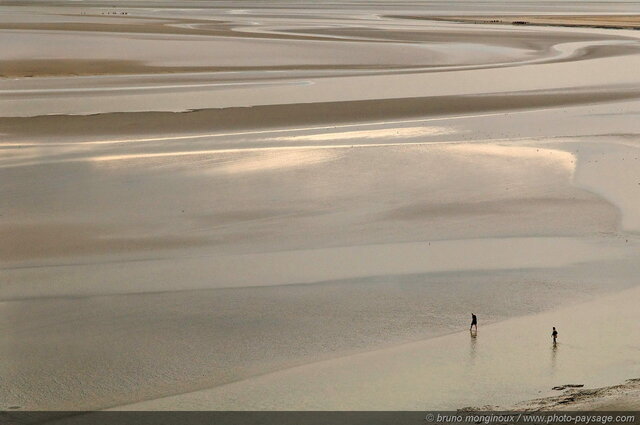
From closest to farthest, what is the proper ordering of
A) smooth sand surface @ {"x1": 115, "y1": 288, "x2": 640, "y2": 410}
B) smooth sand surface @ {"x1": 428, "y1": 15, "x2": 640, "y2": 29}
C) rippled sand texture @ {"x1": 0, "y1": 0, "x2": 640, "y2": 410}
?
smooth sand surface @ {"x1": 115, "y1": 288, "x2": 640, "y2": 410} → rippled sand texture @ {"x1": 0, "y1": 0, "x2": 640, "y2": 410} → smooth sand surface @ {"x1": 428, "y1": 15, "x2": 640, "y2": 29}

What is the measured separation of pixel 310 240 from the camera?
13.1 meters

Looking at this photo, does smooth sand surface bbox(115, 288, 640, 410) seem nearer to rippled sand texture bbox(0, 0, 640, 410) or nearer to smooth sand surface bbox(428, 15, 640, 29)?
rippled sand texture bbox(0, 0, 640, 410)

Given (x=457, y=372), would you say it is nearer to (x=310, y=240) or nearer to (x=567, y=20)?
(x=310, y=240)

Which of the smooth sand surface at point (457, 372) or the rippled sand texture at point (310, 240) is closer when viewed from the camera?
the smooth sand surface at point (457, 372)

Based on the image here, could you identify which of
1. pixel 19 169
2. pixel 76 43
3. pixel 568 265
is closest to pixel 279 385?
pixel 568 265

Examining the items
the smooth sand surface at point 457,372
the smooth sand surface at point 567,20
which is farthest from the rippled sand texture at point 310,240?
the smooth sand surface at point 567,20

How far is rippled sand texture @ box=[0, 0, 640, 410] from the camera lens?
29.3 feet

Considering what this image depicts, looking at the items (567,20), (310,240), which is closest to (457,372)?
(310,240)

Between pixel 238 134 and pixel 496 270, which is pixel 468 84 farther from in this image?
pixel 496 270

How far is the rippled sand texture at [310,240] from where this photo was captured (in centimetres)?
893

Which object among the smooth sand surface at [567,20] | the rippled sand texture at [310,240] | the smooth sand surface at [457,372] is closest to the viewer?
the smooth sand surface at [457,372]

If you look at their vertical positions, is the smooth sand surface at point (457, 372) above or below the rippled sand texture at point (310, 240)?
above

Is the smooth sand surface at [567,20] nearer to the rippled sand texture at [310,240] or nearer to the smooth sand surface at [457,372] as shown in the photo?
the rippled sand texture at [310,240]

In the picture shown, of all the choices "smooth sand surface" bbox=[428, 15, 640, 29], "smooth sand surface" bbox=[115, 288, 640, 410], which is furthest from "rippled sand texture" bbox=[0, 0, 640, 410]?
"smooth sand surface" bbox=[428, 15, 640, 29]
